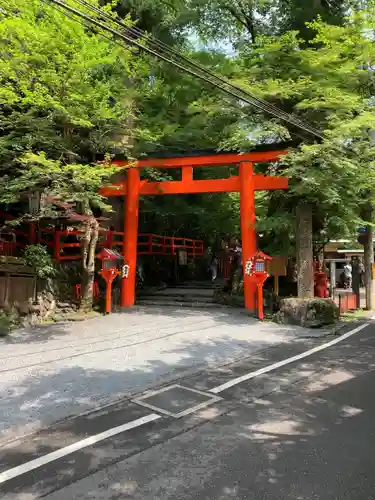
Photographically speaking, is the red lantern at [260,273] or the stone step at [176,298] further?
the stone step at [176,298]

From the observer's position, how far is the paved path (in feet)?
17.4

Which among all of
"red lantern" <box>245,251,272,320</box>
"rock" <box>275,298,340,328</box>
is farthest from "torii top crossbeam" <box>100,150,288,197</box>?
"rock" <box>275,298,340,328</box>

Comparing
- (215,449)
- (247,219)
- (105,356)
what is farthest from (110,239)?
(215,449)

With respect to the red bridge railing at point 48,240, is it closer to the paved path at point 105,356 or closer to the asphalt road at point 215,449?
the paved path at point 105,356

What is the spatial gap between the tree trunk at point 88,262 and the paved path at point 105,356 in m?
0.96

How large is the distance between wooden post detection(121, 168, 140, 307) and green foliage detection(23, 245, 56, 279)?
10.9ft

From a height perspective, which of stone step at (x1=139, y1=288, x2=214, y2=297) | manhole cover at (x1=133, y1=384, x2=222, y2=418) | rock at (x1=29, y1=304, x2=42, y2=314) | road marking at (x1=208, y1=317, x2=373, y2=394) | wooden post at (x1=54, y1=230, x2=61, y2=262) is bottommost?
manhole cover at (x1=133, y1=384, x2=222, y2=418)

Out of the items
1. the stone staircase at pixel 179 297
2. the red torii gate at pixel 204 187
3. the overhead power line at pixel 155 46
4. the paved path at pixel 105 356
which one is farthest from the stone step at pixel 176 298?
the overhead power line at pixel 155 46

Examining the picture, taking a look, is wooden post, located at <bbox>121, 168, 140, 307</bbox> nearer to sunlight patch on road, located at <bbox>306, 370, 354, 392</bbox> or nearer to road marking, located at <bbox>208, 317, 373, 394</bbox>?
road marking, located at <bbox>208, 317, 373, 394</bbox>

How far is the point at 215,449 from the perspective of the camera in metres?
3.95

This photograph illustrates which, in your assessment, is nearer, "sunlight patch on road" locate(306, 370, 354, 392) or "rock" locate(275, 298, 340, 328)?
"sunlight patch on road" locate(306, 370, 354, 392)

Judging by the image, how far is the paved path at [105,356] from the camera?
5289 millimetres

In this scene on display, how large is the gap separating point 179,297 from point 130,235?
3458mm

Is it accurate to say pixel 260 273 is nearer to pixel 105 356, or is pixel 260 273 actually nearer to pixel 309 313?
pixel 309 313
